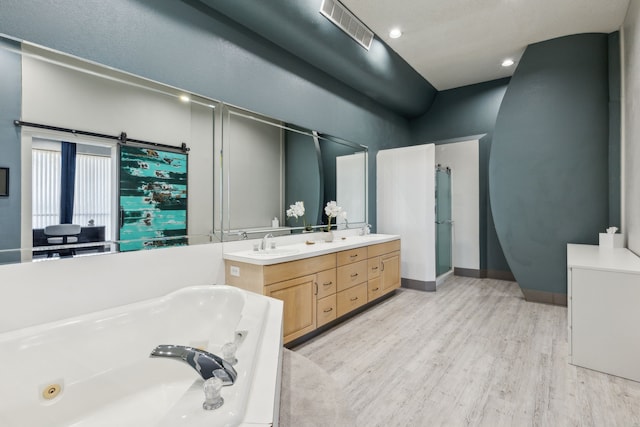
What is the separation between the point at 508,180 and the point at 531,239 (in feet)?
2.57

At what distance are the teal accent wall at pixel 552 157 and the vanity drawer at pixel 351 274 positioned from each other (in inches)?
78.9

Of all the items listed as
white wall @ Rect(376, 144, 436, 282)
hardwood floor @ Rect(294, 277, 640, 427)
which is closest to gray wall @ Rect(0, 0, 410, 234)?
white wall @ Rect(376, 144, 436, 282)

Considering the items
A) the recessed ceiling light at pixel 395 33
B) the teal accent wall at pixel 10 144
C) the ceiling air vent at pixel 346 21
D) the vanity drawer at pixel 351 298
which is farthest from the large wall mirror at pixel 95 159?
the recessed ceiling light at pixel 395 33

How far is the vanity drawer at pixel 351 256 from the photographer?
9.87ft

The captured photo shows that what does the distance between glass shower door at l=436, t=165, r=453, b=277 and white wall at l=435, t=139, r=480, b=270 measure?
0.51ft

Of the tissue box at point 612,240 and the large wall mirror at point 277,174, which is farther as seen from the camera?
the tissue box at point 612,240

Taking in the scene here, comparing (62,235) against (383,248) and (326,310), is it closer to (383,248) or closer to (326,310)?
(326,310)

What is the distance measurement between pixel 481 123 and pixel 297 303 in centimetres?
429

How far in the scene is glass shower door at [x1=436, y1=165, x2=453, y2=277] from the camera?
4.54 meters

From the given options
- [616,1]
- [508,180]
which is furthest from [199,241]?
[616,1]

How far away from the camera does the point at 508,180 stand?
12.7 feet

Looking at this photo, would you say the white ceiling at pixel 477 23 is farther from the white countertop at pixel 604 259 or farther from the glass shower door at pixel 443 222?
the white countertop at pixel 604 259

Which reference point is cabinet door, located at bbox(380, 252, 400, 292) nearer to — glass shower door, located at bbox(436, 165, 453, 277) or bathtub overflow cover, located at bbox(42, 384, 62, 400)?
glass shower door, located at bbox(436, 165, 453, 277)

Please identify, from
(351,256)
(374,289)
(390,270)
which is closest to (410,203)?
(390,270)
